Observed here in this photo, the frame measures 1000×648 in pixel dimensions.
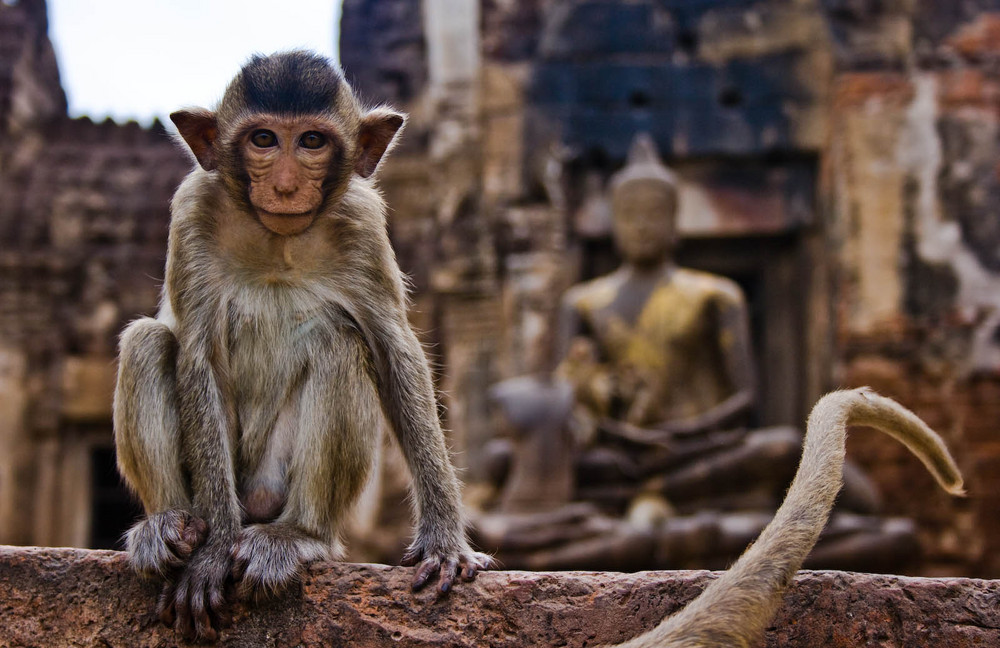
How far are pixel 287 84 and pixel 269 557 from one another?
135cm

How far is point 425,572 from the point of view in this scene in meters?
3.36

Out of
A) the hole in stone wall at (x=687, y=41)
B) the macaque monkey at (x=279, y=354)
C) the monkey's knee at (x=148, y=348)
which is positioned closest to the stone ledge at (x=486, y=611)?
the macaque monkey at (x=279, y=354)

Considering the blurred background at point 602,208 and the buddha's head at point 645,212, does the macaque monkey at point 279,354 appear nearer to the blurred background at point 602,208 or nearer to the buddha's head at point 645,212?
the buddha's head at point 645,212

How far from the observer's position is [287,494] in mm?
3664

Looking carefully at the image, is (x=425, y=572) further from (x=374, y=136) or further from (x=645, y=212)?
(x=645, y=212)

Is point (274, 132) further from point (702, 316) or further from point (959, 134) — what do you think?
point (959, 134)

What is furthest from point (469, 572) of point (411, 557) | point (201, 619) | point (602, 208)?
point (602, 208)

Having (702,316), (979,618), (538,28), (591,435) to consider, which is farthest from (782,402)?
→ (979,618)

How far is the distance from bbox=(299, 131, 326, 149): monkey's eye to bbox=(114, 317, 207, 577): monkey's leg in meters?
0.69

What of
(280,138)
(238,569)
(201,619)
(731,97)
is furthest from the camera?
(731,97)

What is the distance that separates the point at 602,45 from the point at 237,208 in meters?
9.60

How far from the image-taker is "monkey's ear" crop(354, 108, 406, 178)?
3863mm

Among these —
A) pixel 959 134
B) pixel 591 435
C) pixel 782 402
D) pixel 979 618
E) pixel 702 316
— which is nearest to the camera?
pixel 979 618

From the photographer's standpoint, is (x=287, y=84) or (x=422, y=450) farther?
(x=422, y=450)
